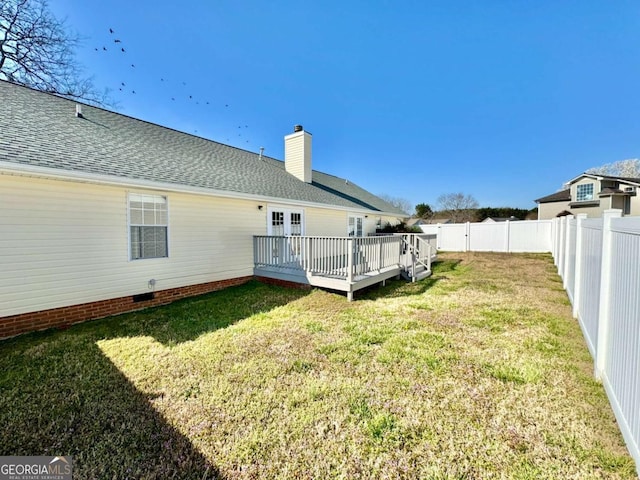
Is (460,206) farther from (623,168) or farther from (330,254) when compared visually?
(330,254)

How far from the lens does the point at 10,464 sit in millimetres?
2125

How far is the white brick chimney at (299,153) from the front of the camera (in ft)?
42.3

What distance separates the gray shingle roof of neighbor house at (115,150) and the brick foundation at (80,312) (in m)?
2.72

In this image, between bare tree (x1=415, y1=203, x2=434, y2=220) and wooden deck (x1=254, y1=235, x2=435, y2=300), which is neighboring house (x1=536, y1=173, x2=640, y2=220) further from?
bare tree (x1=415, y1=203, x2=434, y2=220)

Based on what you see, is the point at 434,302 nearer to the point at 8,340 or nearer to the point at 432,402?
the point at 432,402

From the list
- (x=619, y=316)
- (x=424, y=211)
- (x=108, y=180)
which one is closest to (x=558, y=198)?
(x=424, y=211)

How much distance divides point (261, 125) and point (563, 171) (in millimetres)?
32091

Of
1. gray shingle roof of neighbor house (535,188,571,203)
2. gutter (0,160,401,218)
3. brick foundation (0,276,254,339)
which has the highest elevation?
gray shingle roof of neighbor house (535,188,571,203)

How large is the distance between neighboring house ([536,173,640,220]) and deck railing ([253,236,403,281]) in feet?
69.0

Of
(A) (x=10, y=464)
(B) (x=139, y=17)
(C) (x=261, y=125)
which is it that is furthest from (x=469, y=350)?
(C) (x=261, y=125)

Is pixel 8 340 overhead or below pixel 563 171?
below

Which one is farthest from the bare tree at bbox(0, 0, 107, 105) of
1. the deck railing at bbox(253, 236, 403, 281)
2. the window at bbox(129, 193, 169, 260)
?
the deck railing at bbox(253, 236, 403, 281)

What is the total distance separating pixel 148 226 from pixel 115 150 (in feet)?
6.85

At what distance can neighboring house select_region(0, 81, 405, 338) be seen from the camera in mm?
4715
